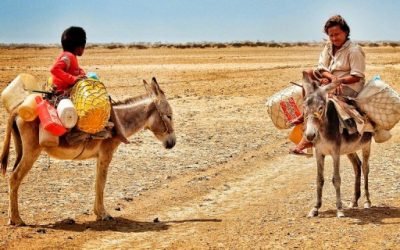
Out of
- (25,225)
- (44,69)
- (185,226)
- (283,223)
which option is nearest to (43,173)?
(25,225)

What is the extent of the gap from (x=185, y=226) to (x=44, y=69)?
121 ft

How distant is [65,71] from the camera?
10273 mm

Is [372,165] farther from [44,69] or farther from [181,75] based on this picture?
[44,69]

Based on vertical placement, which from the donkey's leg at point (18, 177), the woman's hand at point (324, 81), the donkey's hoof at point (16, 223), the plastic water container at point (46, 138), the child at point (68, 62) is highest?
the child at point (68, 62)

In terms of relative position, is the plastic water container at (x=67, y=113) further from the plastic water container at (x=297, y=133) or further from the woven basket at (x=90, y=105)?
the plastic water container at (x=297, y=133)

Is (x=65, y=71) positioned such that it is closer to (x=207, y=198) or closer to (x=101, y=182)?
(x=101, y=182)

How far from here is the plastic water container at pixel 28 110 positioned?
32.7ft

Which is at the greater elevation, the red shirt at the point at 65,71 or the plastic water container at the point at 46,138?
the red shirt at the point at 65,71

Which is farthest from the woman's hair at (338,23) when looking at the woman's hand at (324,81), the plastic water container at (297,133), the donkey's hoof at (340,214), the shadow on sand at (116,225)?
the shadow on sand at (116,225)

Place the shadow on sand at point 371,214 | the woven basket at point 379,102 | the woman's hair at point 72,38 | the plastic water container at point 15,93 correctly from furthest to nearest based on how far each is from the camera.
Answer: the woven basket at point 379,102
the plastic water container at point 15,93
the woman's hair at point 72,38
the shadow on sand at point 371,214

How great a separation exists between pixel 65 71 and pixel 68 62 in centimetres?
14

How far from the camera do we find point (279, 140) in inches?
762

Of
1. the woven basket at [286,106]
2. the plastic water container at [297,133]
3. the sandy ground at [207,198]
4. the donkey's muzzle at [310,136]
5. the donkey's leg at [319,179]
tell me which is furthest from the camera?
the plastic water container at [297,133]

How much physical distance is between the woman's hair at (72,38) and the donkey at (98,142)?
3.89ft
